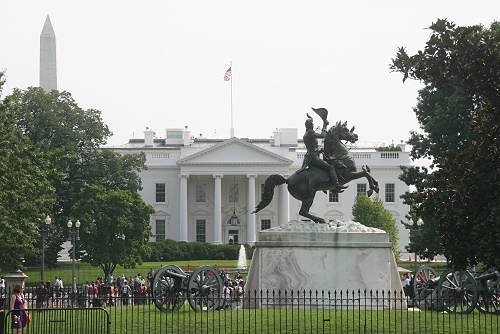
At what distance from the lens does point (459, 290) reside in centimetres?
2277

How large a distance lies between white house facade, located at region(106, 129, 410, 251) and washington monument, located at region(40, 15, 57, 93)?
45.0 feet

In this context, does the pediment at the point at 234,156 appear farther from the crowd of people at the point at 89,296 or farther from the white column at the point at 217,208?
the crowd of people at the point at 89,296

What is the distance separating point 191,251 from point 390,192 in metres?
Result: 23.7

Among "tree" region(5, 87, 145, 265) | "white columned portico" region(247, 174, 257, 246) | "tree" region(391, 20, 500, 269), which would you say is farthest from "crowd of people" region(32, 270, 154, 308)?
"white columned portico" region(247, 174, 257, 246)

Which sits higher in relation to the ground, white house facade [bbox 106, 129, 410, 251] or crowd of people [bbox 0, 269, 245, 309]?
white house facade [bbox 106, 129, 410, 251]

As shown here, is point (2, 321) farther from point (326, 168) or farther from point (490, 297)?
point (490, 297)

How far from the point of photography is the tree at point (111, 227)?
56031 mm

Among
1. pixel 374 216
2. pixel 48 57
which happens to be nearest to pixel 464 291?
pixel 374 216

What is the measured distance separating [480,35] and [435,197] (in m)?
2.88

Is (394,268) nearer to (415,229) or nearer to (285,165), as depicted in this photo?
(415,229)

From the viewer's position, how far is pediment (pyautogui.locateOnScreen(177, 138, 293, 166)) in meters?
89.5

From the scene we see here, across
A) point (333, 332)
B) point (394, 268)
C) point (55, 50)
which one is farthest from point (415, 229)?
point (55, 50)

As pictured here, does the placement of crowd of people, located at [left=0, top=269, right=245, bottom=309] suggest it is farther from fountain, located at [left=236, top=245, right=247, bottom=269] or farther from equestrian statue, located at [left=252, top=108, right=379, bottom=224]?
fountain, located at [left=236, top=245, right=247, bottom=269]

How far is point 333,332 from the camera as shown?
20.0 m
